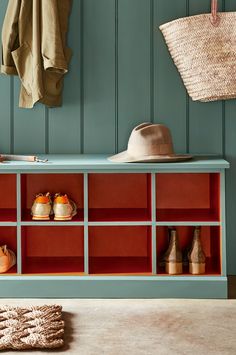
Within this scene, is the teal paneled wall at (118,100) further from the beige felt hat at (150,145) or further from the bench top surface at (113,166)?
the bench top surface at (113,166)

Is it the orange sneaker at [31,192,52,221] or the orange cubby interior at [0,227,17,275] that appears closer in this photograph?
the orange sneaker at [31,192,52,221]

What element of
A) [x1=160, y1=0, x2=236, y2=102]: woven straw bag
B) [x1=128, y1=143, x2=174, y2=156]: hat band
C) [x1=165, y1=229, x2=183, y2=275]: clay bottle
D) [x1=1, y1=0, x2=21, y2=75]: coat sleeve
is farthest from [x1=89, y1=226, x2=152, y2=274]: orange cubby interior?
[x1=1, y1=0, x2=21, y2=75]: coat sleeve

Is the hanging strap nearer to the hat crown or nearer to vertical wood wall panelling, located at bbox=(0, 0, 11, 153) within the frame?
the hat crown

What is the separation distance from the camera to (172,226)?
3186mm

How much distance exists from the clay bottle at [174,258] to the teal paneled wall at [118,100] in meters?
0.44

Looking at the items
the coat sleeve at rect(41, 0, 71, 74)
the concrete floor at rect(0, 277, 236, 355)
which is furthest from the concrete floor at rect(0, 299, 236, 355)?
the coat sleeve at rect(41, 0, 71, 74)

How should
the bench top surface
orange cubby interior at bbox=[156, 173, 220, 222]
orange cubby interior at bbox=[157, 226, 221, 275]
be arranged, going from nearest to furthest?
the bench top surface
orange cubby interior at bbox=[157, 226, 221, 275]
orange cubby interior at bbox=[156, 173, 220, 222]

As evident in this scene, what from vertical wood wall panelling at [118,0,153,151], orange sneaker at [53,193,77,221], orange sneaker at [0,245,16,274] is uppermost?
vertical wood wall panelling at [118,0,153,151]

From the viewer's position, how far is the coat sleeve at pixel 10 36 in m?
3.16

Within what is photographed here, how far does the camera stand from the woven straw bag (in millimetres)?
2953

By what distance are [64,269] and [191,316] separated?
0.73 metres

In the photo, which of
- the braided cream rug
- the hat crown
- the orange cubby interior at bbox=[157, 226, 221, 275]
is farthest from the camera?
the orange cubby interior at bbox=[157, 226, 221, 275]

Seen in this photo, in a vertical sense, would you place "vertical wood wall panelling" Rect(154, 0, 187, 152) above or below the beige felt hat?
above

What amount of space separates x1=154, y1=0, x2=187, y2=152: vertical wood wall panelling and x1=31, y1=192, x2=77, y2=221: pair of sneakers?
72cm
